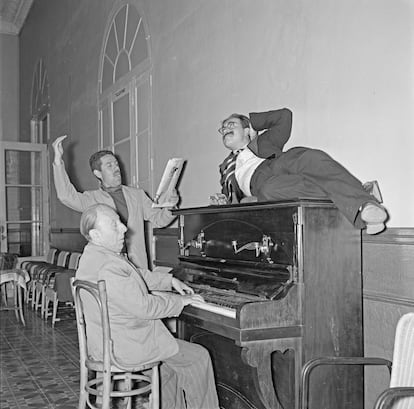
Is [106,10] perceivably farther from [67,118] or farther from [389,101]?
[389,101]

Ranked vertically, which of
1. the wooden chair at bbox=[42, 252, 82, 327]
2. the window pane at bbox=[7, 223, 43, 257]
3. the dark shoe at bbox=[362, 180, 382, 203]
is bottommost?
the wooden chair at bbox=[42, 252, 82, 327]

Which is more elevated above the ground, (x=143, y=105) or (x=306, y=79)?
(x=143, y=105)

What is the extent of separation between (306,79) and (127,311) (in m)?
1.62

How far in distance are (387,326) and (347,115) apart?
1.07 m

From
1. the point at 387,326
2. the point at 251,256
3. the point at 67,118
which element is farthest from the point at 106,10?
the point at 387,326

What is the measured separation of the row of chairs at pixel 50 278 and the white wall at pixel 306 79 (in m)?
2.93

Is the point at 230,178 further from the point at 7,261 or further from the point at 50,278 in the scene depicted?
the point at 50,278

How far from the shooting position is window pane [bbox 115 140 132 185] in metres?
6.27

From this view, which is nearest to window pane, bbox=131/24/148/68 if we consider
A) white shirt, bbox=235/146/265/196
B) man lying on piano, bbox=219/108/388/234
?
man lying on piano, bbox=219/108/388/234

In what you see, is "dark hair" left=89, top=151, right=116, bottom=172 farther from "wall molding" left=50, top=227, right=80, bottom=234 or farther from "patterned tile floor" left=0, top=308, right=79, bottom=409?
"wall molding" left=50, top=227, right=80, bottom=234

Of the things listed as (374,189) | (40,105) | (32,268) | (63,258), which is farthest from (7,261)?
(374,189)

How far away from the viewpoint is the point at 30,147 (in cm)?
1002

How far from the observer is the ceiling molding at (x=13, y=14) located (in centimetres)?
1090

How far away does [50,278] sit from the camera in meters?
7.51
